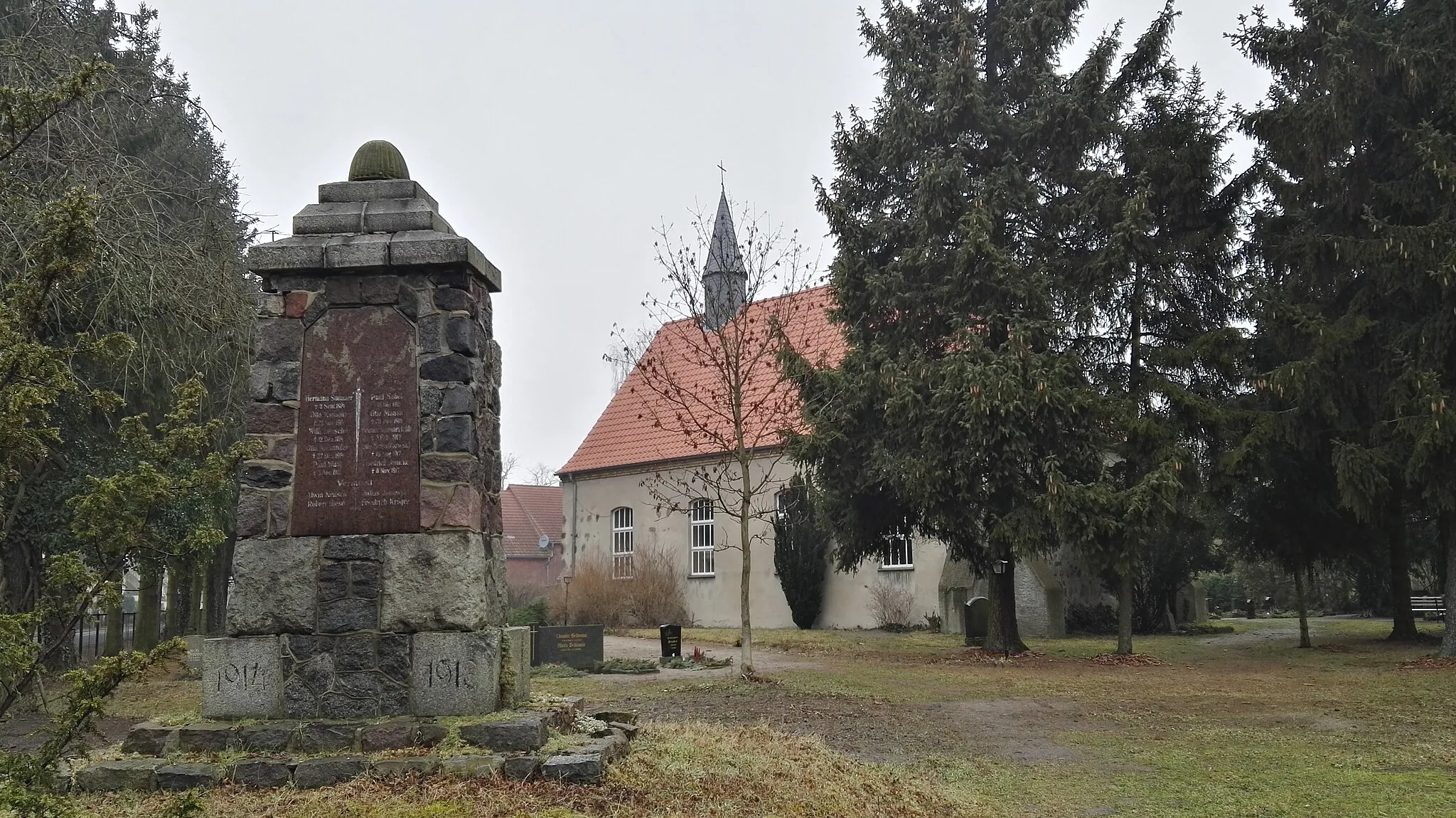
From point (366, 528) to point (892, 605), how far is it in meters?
19.1

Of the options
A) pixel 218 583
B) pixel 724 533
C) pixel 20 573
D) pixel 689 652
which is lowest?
pixel 689 652

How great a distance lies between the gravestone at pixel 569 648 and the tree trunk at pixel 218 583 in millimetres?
6130

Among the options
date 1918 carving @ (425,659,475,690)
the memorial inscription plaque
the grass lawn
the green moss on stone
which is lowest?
the grass lawn

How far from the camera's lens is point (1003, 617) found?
61.2 ft

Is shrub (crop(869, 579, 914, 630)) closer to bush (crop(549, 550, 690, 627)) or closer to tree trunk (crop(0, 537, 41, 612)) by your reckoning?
bush (crop(549, 550, 690, 627))

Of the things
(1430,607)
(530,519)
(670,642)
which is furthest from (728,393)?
(530,519)

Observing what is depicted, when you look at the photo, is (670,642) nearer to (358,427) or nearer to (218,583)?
(358,427)

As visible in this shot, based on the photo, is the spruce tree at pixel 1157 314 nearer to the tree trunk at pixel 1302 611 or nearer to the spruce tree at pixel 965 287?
the spruce tree at pixel 965 287

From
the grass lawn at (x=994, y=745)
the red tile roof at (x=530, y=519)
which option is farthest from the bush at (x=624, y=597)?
the red tile roof at (x=530, y=519)

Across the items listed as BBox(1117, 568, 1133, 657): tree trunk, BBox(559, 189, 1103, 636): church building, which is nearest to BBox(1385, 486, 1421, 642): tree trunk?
BBox(1117, 568, 1133, 657): tree trunk

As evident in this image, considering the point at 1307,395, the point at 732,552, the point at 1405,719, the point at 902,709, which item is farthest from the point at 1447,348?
the point at 732,552

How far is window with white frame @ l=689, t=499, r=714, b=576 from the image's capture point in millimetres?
28594

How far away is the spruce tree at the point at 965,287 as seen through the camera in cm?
1658

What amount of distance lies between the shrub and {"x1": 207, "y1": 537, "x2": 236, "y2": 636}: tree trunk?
521 inches
